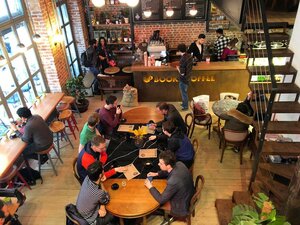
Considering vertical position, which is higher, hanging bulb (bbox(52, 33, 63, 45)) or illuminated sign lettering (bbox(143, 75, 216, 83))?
hanging bulb (bbox(52, 33, 63, 45))

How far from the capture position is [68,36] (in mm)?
8141

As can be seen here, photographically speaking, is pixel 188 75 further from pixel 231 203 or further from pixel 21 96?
pixel 21 96

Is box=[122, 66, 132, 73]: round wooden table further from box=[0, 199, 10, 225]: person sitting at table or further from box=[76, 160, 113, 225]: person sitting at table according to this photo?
box=[0, 199, 10, 225]: person sitting at table

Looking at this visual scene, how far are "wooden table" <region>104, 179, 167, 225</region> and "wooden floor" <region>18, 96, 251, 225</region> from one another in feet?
2.88

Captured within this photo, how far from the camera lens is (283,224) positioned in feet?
9.54

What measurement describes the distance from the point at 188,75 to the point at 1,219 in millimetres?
5026

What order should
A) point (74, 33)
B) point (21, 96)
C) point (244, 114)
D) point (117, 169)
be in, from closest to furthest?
1. point (117, 169)
2. point (244, 114)
3. point (21, 96)
4. point (74, 33)

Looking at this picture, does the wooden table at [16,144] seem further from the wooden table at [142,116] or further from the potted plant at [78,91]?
the wooden table at [142,116]

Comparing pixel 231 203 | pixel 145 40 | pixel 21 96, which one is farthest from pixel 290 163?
pixel 145 40

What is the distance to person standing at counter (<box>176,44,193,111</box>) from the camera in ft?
21.6

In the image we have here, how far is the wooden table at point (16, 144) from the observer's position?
4.44m

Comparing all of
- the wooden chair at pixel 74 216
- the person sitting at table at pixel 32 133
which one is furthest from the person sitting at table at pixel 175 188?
the person sitting at table at pixel 32 133

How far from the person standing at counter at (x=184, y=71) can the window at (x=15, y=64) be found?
139 inches

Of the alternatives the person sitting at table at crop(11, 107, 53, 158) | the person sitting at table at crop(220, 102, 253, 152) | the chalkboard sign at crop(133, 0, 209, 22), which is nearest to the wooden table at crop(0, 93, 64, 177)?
the person sitting at table at crop(11, 107, 53, 158)
